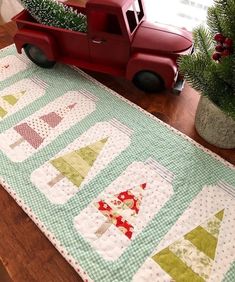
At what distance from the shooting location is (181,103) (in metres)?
0.73

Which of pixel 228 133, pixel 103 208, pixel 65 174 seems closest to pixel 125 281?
pixel 103 208

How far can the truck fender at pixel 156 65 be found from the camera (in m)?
0.66

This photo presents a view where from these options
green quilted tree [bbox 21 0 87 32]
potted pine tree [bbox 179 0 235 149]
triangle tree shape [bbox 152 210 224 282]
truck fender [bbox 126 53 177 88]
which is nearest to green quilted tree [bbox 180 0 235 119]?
potted pine tree [bbox 179 0 235 149]

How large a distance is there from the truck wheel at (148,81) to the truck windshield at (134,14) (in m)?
0.12

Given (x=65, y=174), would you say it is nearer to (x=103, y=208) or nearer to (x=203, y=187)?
(x=103, y=208)

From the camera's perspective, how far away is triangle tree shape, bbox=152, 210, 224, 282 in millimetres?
463

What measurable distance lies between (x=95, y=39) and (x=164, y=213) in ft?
1.47

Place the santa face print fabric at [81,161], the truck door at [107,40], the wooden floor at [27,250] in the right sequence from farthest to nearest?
1. the truck door at [107,40]
2. the santa face print fabric at [81,161]
3. the wooden floor at [27,250]

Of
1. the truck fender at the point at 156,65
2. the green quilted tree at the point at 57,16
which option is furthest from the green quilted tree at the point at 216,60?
the green quilted tree at the point at 57,16

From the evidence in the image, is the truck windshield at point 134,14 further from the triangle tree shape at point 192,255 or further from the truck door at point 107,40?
the triangle tree shape at point 192,255

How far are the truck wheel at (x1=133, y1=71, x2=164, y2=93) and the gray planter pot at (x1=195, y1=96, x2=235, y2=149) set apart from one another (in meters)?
0.13

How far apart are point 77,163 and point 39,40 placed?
353mm

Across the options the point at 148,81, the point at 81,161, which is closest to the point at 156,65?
the point at 148,81

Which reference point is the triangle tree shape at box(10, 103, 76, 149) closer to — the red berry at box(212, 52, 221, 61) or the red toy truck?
the red toy truck
